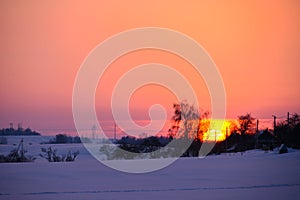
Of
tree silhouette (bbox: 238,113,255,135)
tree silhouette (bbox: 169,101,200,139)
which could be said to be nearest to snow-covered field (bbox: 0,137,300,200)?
tree silhouette (bbox: 169,101,200,139)

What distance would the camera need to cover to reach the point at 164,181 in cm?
1384

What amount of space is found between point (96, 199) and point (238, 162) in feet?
32.5

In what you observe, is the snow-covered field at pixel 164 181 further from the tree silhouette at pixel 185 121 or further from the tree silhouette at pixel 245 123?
the tree silhouette at pixel 245 123

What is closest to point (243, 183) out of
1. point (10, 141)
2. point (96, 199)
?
point (96, 199)

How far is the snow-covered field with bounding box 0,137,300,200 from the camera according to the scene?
1126 centimetres

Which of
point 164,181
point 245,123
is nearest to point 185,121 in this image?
point 245,123

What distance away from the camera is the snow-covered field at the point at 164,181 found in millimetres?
11258

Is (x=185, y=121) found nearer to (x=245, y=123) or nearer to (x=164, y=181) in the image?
(x=245, y=123)

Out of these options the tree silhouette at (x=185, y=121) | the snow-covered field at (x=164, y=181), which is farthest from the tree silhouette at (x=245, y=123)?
the snow-covered field at (x=164, y=181)

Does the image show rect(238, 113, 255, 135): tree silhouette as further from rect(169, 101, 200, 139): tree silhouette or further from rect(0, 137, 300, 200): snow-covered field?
rect(0, 137, 300, 200): snow-covered field

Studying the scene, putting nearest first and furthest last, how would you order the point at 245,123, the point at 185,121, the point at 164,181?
the point at 164,181, the point at 185,121, the point at 245,123

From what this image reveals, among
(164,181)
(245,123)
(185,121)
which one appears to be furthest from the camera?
(245,123)

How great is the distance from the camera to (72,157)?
24.5 metres

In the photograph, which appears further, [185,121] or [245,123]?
[245,123]
